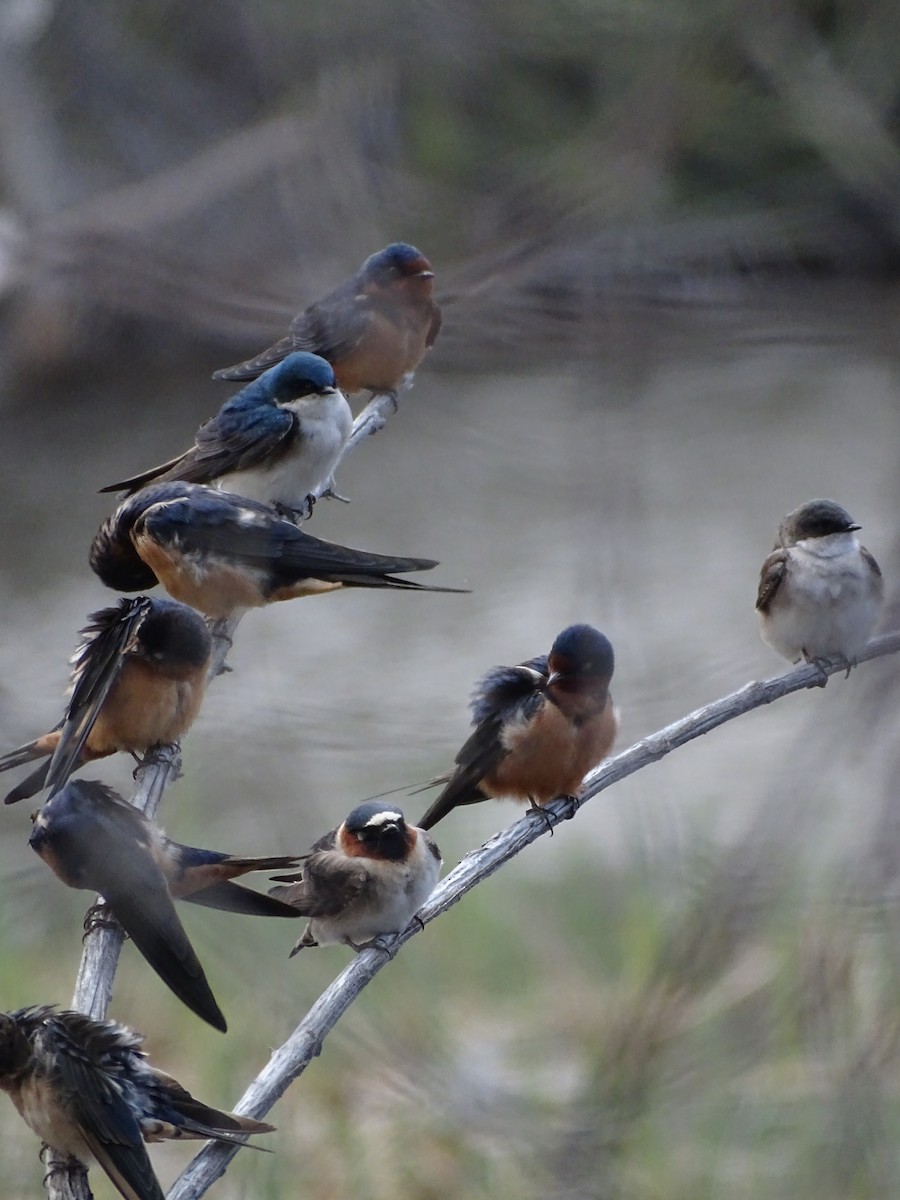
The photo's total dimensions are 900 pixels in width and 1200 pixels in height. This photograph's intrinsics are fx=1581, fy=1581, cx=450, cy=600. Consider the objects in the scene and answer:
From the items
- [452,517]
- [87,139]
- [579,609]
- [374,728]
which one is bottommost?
[374,728]

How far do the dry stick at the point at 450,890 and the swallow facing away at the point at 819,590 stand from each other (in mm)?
288

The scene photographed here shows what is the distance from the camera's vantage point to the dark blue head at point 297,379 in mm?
2916

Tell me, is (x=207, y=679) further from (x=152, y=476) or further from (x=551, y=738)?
(x=152, y=476)

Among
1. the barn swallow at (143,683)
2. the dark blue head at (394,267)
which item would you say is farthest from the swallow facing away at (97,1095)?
the dark blue head at (394,267)

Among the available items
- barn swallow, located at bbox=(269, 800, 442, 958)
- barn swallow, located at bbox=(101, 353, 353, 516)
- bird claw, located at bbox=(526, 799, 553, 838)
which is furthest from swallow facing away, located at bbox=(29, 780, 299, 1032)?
barn swallow, located at bbox=(101, 353, 353, 516)

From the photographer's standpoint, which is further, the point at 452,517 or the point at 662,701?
the point at 452,517

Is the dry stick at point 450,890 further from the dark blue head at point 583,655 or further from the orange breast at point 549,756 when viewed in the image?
the dark blue head at point 583,655

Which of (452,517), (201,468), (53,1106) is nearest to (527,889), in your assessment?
(201,468)

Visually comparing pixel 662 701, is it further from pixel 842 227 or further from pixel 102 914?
pixel 842 227

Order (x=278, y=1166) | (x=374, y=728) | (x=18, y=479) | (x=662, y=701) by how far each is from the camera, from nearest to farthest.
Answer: (x=662, y=701) → (x=374, y=728) → (x=278, y=1166) → (x=18, y=479)

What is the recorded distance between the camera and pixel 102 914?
6.32ft

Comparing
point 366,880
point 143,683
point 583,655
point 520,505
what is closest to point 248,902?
point 366,880

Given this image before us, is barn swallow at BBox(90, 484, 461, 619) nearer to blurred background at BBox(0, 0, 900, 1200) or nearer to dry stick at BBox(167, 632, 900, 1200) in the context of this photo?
blurred background at BBox(0, 0, 900, 1200)

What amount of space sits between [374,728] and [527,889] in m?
2.24
